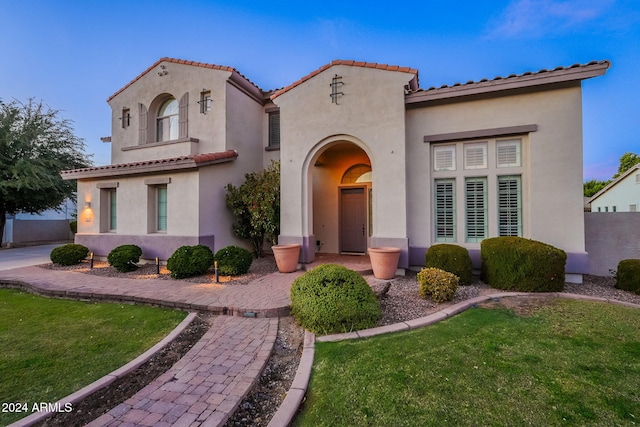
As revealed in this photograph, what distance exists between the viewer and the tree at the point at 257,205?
976 cm

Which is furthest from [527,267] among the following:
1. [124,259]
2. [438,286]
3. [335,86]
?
[124,259]

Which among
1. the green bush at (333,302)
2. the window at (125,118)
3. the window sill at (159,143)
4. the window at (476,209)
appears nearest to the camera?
the green bush at (333,302)

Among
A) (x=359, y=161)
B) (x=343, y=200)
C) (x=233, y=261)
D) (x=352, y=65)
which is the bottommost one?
(x=233, y=261)

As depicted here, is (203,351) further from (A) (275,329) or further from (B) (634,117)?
(B) (634,117)

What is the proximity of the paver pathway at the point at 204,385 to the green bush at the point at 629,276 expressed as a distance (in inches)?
325

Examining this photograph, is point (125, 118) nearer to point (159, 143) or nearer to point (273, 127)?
point (159, 143)

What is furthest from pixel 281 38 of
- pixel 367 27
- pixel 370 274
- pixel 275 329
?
pixel 275 329

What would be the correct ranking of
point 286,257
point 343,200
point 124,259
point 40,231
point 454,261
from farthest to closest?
point 40,231, point 343,200, point 124,259, point 286,257, point 454,261

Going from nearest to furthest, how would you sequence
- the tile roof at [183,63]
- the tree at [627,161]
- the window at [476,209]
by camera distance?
1. the window at [476,209]
2. the tile roof at [183,63]
3. the tree at [627,161]

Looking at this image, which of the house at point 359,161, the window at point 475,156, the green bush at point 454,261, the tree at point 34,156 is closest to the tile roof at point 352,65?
the house at point 359,161

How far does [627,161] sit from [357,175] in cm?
4069

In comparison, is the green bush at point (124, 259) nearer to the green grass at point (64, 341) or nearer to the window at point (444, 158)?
the green grass at point (64, 341)

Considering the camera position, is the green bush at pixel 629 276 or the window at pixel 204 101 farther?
the window at pixel 204 101

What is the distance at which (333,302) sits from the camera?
14.7 feet
